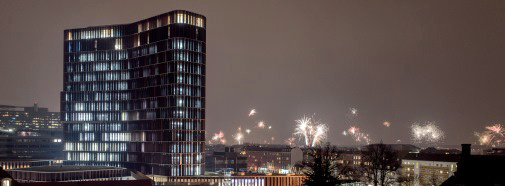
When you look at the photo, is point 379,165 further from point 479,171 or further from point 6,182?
point 6,182

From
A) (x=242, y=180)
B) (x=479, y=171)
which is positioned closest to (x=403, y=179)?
(x=479, y=171)

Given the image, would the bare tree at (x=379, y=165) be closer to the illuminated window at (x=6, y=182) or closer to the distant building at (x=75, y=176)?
the distant building at (x=75, y=176)

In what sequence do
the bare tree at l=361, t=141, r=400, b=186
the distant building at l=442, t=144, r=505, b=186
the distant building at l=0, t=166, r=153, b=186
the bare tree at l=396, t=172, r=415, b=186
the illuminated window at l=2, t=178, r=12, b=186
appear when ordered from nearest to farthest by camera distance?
the distant building at l=442, t=144, r=505, b=186 < the bare tree at l=396, t=172, r=415, b=186 < the illuminated window at l=2, t=178, r=12, b=186 < the bare tree at l=361, t=141, r=400, b=186 < the distant building at l=0, t=166, r=153, b=186

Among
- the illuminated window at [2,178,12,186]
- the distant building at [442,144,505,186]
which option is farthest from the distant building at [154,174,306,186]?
the distant building at [442,144,505,186]

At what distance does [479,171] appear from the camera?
88000 mm

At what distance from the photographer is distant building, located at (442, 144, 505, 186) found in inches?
3356

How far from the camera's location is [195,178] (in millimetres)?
180125

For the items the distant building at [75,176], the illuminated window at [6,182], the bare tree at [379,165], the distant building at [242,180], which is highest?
the bare tree at [379,165]

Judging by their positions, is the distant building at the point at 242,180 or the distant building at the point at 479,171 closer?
the distant building at the point at 479,171

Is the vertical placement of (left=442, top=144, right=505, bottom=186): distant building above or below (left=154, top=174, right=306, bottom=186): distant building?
above

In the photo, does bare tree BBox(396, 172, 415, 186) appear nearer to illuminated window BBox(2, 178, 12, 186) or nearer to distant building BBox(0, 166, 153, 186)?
distant building BBox(0, 166, 153, 186)

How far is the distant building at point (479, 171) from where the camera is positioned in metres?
85.2

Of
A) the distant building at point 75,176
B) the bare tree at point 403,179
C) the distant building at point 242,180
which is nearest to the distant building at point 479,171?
the bare tree at point 403,179

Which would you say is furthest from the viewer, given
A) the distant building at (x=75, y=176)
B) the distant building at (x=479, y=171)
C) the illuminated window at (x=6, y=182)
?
the distant building at (x=75, y=176)
